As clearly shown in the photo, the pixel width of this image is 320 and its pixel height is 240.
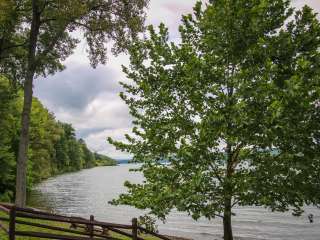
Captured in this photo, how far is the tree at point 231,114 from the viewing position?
14844mm

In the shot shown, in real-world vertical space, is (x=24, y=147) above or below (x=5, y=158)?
below

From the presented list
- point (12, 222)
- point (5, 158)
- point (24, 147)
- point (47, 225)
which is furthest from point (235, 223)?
point (12, 222)

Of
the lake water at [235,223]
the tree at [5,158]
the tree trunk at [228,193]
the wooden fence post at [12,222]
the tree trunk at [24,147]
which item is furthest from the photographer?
the tree at [5,158]

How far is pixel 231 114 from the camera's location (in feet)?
48.8

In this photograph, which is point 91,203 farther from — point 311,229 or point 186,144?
point 186,144

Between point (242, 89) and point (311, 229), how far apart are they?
31.1 m

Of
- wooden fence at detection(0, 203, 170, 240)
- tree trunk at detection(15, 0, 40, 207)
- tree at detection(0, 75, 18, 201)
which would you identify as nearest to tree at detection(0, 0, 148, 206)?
tree trunk at detection(15, 0, 40, 207)

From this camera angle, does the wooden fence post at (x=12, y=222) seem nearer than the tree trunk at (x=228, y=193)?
Yes

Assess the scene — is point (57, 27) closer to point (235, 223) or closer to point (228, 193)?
point (228, 193)

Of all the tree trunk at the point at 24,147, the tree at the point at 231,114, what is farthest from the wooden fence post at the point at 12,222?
the tree trunk at the point at 24,147

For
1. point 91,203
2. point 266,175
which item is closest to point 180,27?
point 266,175

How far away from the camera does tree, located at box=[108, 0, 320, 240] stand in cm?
1484

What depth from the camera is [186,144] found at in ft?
53.7

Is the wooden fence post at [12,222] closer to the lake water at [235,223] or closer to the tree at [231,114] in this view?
the tree at [231,114]
